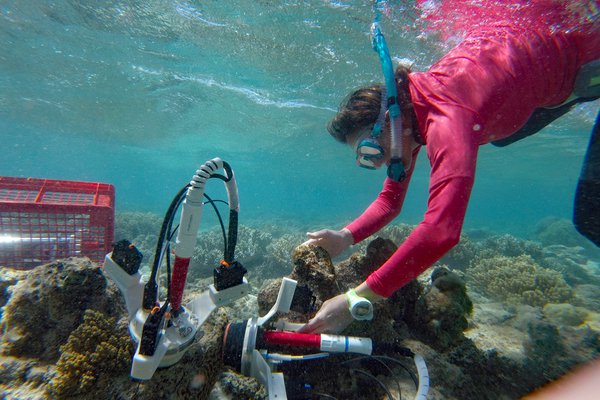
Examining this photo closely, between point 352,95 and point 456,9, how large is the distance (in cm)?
728

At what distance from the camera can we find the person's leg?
266 cm

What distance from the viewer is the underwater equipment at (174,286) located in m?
1.54

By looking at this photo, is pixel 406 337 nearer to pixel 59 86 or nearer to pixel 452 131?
pixel 452 131

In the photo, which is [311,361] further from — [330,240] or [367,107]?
[367,107]

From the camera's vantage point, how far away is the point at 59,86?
18.3 m

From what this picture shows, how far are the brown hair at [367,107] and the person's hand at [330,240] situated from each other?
1068 mm

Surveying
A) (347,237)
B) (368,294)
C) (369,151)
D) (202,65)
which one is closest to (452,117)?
(369,151)

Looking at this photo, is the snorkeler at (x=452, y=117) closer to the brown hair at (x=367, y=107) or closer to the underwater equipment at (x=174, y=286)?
the brown hair at (x=367, y=107)

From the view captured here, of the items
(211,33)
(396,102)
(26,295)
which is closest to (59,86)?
(211,33)

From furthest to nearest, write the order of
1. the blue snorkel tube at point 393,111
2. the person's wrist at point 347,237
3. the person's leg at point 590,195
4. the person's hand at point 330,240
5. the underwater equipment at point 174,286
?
the person's wrist at point 347,237 → the person's hand at point 330,240 → the person's leg at point 590,195 → the blue snorkel tube at point 393,111 → the underwater equipment at point 174,286

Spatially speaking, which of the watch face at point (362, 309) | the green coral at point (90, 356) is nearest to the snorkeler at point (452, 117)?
the watch face at point (362, 309)

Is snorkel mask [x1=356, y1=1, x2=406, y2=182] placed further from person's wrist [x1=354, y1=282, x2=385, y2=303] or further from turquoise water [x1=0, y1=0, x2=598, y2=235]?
turquoise water [x1=0, y1=0, x2=598, y2=235]

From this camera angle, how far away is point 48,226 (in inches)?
167

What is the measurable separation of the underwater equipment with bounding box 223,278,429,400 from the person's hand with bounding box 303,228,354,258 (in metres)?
A: 0.82
